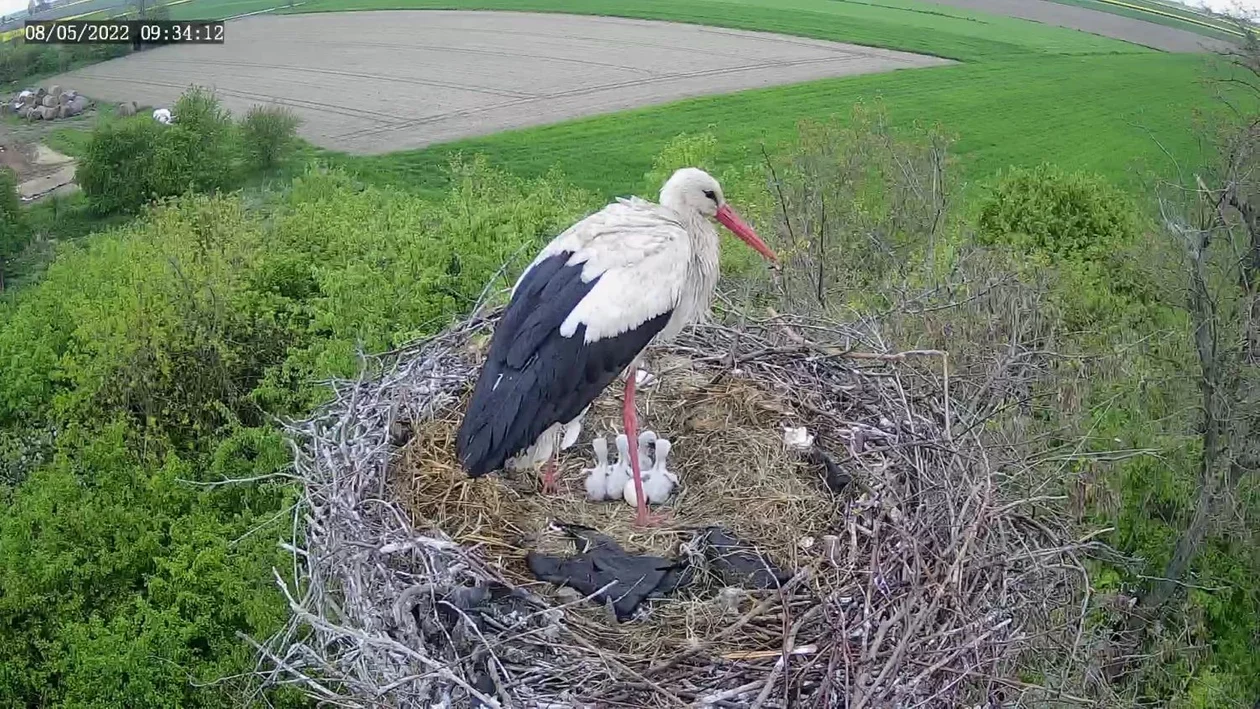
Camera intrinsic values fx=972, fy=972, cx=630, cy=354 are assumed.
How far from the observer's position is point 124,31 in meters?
27.6

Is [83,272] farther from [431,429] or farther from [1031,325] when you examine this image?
[1031,325]

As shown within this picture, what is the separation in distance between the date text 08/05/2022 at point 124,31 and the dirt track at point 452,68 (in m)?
0.43

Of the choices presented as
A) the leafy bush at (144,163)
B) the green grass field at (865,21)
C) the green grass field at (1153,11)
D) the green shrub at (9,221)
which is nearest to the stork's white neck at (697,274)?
the green shrub at (9,221)

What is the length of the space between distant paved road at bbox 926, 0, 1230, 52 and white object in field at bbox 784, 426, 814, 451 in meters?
29.4

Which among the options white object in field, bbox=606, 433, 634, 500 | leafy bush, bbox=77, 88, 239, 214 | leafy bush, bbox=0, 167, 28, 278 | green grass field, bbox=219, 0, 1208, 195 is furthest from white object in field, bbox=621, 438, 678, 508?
leafy bush, bbox=77, 88, 239, 214

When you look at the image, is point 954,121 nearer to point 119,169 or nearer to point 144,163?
point 144,163

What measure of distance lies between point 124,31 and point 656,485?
28924mm

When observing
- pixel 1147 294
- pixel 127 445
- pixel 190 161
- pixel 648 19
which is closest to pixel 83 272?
pixel 127 445

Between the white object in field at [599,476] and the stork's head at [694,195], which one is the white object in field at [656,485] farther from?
the stork's head at [694,195]

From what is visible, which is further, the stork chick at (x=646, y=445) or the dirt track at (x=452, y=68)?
the dirt track at (x=452, y=68)

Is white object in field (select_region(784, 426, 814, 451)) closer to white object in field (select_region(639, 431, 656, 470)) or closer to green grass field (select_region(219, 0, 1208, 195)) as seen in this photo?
Result: white object in field (select_region(639, 431, 656, 470))

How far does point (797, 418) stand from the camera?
492 centimetres

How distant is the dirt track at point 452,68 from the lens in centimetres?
2528

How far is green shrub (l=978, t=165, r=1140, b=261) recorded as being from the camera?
14.4m
